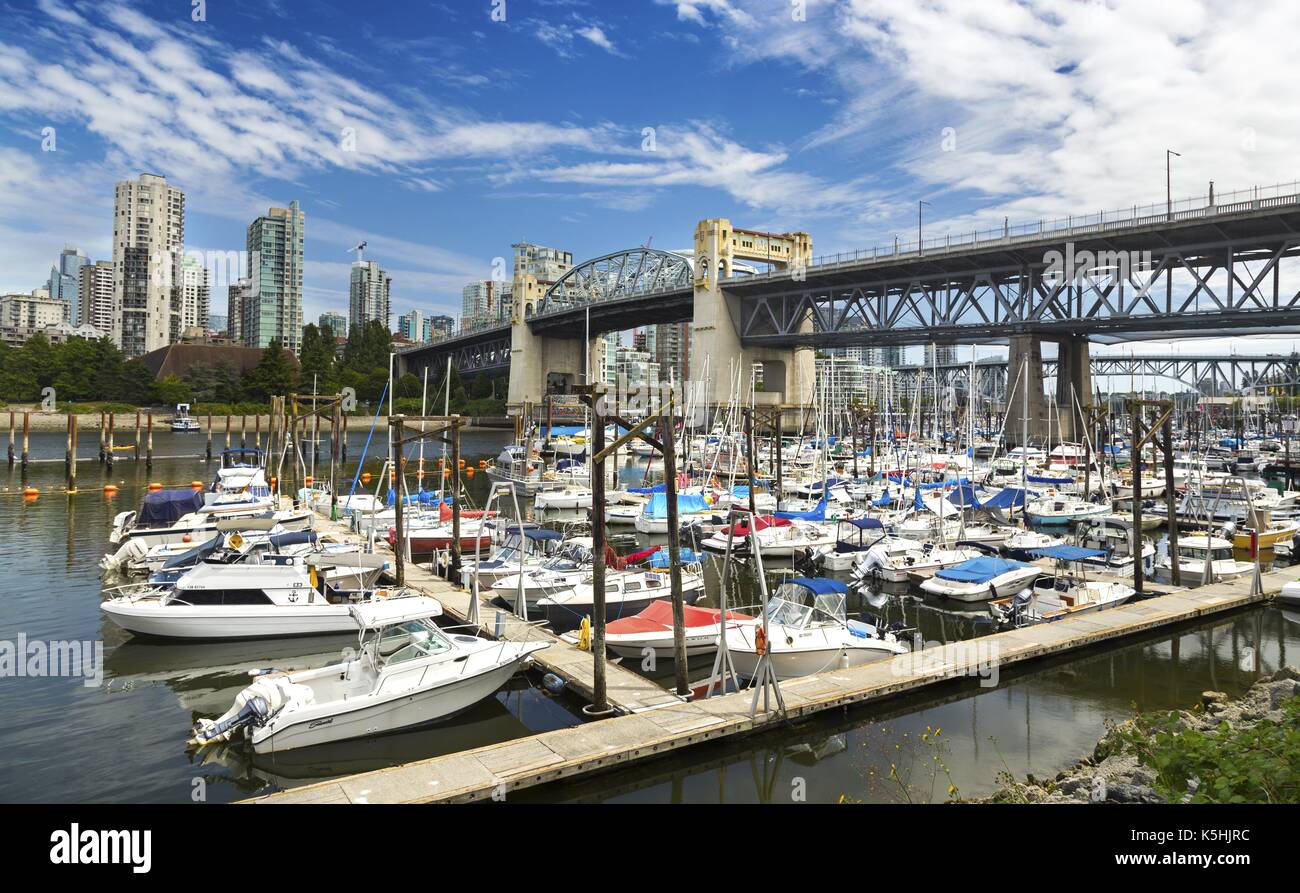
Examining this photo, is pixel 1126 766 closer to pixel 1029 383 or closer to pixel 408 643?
pixel 408 643

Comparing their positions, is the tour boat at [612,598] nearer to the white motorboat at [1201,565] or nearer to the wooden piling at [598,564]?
the wooden piling at [598,564]

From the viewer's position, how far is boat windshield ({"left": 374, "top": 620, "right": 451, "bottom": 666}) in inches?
609

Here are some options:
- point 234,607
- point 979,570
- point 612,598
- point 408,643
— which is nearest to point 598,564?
point 408,643

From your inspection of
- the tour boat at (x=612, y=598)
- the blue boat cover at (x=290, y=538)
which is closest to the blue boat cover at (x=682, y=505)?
the tour boat at (x=612, y=598)

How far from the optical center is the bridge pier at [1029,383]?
7888 cm

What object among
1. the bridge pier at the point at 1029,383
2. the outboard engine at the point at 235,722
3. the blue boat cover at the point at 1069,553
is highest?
the bridge pier at the point at 1029,383

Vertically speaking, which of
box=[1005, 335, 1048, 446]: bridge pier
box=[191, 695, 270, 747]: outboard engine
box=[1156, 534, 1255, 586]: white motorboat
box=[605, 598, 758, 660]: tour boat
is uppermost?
box=[1005, 335, 1048, 446]: bridge pier

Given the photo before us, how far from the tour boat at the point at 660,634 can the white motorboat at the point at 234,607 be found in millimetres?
6343

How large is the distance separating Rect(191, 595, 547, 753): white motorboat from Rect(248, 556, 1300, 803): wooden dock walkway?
2.44m

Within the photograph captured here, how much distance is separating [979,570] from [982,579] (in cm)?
60

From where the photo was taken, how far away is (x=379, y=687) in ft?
48.6

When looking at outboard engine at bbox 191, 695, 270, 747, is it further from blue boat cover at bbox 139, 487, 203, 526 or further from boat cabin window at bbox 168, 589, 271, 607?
blue boat cover at bbox 139, 487, 203, 526

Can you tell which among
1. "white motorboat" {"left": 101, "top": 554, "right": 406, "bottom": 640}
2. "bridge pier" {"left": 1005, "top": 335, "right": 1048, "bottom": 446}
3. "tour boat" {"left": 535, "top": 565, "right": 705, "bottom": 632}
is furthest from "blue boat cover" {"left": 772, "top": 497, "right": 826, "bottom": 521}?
"bridge pier" {"left": 1005, "top": 335, "right": 1048, "bottom": 446}

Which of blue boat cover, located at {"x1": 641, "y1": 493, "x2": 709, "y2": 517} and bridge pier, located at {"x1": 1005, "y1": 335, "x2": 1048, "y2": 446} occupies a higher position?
bridge pier, located at {"x1": 1005, "y1": 335, "x2": 1048, "y2": 446}
